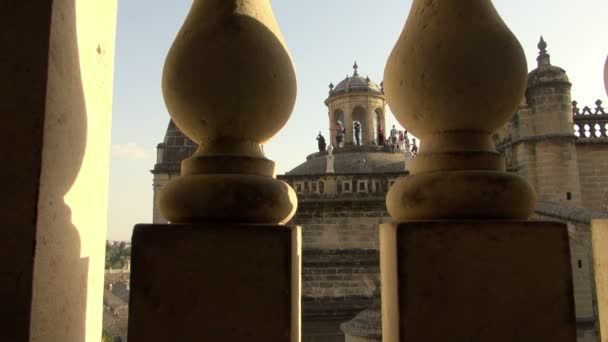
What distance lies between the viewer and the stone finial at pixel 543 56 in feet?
45.0

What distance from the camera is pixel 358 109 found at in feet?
78.0

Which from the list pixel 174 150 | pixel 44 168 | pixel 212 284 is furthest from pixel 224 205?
pixel 174 150

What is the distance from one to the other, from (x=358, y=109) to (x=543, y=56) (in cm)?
1082

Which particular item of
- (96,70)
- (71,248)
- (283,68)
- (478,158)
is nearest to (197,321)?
(71,248)

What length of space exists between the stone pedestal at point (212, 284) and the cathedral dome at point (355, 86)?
75.1 ft

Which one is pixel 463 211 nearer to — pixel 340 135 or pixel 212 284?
pixel 212 284

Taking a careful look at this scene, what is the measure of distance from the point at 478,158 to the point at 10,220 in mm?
1305

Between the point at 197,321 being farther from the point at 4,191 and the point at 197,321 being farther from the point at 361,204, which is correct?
the point at 361,204

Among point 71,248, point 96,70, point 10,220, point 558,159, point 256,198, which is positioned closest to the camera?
point 10,220

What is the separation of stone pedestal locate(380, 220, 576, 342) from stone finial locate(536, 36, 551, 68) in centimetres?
1437

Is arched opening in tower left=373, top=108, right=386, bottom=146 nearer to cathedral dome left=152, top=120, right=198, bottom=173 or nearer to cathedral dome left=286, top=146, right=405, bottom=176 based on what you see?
cathedral dome left=286, top=146, right=405, bottom=176

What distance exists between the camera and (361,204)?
13.6 meters

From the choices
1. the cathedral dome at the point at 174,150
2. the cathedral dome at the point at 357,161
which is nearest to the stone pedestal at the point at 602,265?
the cathedral dome at the point at 174,150

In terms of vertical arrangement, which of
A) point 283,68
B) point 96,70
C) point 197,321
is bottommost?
point 197,321
